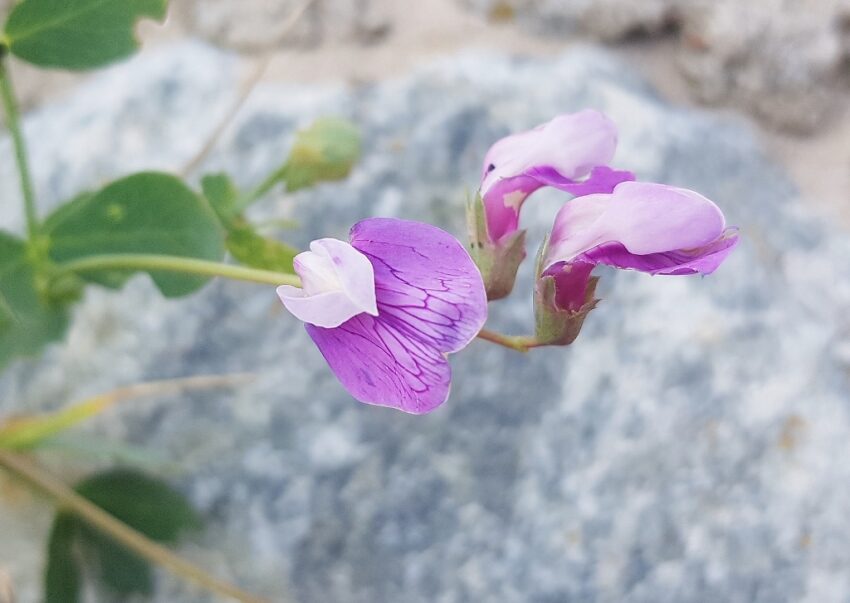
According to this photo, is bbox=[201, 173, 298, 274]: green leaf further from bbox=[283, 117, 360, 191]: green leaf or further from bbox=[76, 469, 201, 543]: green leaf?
bbox=[76, 469, 201, 543]: green leaf

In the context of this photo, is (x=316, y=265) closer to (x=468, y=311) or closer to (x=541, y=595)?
(x=468, y=311)

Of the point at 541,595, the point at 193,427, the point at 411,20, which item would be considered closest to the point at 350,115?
the point at 411,20

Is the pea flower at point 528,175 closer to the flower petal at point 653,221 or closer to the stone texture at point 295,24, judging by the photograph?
the flower petal at point 653,221

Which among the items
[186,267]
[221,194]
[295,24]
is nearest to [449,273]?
[186,267]

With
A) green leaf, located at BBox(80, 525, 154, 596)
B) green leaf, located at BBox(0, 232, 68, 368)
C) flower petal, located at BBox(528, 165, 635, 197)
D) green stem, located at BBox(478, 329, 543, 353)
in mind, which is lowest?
green leaf, located at BBox(80, 525, 154, 596)

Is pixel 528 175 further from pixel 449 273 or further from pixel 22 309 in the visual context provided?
pixel 22 309

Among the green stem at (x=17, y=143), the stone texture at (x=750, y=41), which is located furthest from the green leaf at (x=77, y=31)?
the stone texture at (x=750, y=41)

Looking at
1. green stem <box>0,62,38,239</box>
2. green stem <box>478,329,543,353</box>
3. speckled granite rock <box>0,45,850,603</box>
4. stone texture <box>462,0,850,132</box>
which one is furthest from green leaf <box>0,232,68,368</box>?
stone texture <box>462,0,850,132</box>
